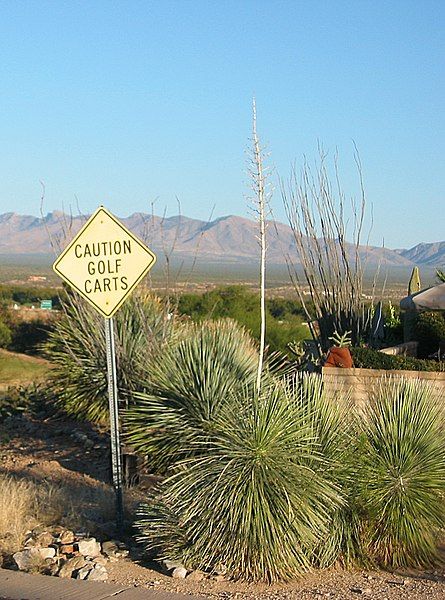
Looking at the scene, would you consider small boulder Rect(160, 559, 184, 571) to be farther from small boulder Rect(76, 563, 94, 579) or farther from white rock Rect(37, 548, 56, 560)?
white rock Rect(37, 548, 56, 560)

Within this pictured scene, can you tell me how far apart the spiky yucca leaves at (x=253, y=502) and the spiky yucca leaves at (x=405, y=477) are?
468 mm

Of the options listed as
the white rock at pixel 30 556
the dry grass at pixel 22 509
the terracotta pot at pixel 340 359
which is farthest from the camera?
the terracotta pot at pixel 340 359

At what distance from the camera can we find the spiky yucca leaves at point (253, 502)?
25.4 ft

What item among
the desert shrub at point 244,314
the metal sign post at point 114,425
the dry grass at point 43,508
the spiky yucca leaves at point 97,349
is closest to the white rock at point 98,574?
the dry grass at point 43,508

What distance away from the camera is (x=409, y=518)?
26.7ft

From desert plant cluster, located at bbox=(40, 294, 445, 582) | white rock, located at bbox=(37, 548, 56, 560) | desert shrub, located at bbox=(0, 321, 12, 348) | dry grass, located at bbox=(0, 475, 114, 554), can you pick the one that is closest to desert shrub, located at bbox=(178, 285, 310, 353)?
desert shrub, located at bbox=(0, 321, 12, 348)

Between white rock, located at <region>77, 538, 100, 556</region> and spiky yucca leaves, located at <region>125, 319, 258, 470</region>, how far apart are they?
6.60 feet

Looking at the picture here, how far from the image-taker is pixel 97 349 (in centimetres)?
1505

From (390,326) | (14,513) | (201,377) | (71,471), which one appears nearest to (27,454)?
(71,471)

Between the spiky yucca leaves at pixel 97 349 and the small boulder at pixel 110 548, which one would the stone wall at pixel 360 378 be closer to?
the spiky yucca leaves at pixel 97 349

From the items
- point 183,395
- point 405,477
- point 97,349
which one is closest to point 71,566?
point 405,477

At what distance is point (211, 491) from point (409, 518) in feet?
5.40

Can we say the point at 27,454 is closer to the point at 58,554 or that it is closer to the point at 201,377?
the point at 201,377

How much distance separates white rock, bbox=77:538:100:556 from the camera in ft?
27.0
